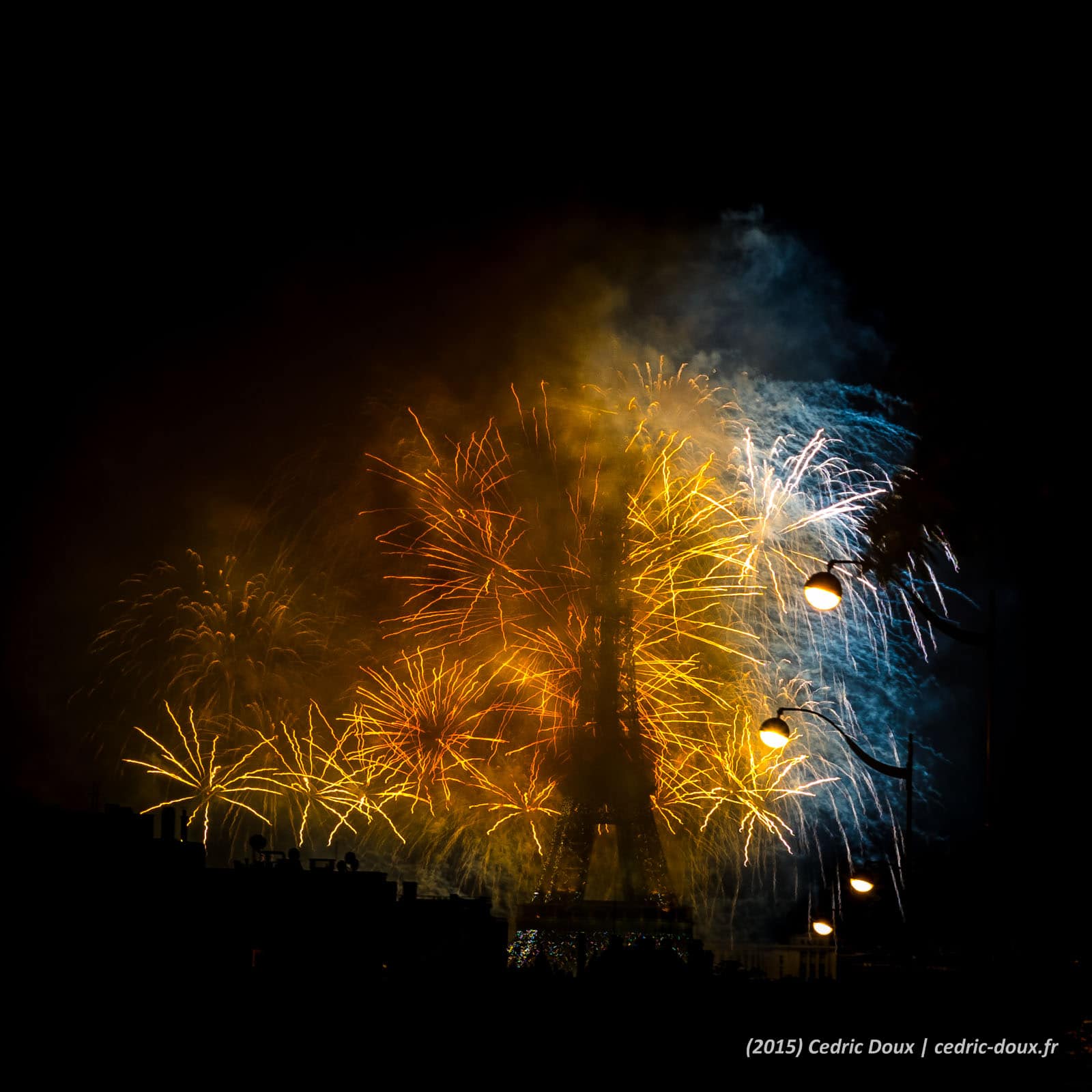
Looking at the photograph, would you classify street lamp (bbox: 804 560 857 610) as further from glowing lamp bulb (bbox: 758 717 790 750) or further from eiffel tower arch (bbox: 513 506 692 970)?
eiffel tower arch (bbox: 513 506 692 970)

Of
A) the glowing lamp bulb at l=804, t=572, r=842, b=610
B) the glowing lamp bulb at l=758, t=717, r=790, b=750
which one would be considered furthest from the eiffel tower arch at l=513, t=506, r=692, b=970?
the glowing lamp bulb at l=804, t=572, r=842, b=610

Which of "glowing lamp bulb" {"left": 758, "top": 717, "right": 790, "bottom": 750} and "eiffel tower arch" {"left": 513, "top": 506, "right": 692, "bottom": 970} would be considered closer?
"glowing lamp bulb" {"left": 758, "top": 717, "right": 790, "bottom": 750}

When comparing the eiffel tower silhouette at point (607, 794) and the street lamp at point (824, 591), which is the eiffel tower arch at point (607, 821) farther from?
the street lamp at point (824, 591)

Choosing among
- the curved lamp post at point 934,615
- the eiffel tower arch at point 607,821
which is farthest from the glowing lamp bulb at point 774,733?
the eiffel tower arch at point 607,821

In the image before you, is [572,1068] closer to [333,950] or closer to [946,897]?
[333,950]

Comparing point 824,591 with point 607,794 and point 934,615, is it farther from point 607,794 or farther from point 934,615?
point 607,794

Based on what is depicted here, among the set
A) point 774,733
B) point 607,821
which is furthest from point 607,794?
point 774,733

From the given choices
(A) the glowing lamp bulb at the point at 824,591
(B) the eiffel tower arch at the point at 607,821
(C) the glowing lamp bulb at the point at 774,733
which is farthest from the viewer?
(B) the eiffel tower arch at the point at 607,821

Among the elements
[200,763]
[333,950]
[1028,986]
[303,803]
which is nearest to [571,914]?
[303,803]

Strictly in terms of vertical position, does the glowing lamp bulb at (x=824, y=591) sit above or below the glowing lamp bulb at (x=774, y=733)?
above
